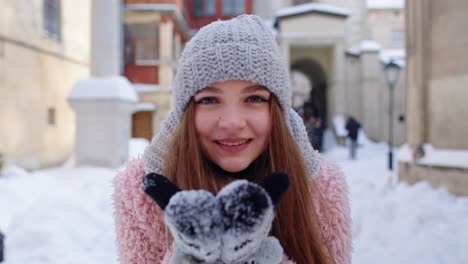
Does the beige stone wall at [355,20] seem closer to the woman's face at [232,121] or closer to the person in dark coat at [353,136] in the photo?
the person in dark coat at [353,136]

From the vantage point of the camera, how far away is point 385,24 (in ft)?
143

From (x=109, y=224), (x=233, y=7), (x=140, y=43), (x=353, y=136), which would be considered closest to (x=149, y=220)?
(x=109, y=224)

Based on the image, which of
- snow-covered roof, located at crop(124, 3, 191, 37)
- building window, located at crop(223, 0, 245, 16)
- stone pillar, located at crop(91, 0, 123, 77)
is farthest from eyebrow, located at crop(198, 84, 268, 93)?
building window, located at crop(223, 0, 245, 16)

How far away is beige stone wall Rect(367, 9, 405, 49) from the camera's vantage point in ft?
143

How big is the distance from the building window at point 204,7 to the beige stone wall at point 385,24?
23830mm

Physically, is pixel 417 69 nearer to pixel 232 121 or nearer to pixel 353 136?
pixel 232 121

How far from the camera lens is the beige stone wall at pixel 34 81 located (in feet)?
33.9

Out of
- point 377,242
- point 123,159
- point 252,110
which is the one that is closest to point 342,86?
point 123,159

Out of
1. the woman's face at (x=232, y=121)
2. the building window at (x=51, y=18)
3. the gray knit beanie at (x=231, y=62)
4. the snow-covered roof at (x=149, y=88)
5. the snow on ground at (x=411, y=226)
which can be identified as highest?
the building window at (x=51, y=18)

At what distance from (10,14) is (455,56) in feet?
30.4

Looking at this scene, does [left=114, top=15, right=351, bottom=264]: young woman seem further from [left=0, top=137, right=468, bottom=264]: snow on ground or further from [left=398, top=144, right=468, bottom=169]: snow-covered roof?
[left=398, top=144, right=468, bottom=169]: snow-covered roof

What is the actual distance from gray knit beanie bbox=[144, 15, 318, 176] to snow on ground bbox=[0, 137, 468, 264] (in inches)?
98.2

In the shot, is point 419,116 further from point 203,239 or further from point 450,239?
point 203,239

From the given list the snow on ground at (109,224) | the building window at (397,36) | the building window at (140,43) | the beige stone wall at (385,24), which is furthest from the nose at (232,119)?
the building window at (397,36)
